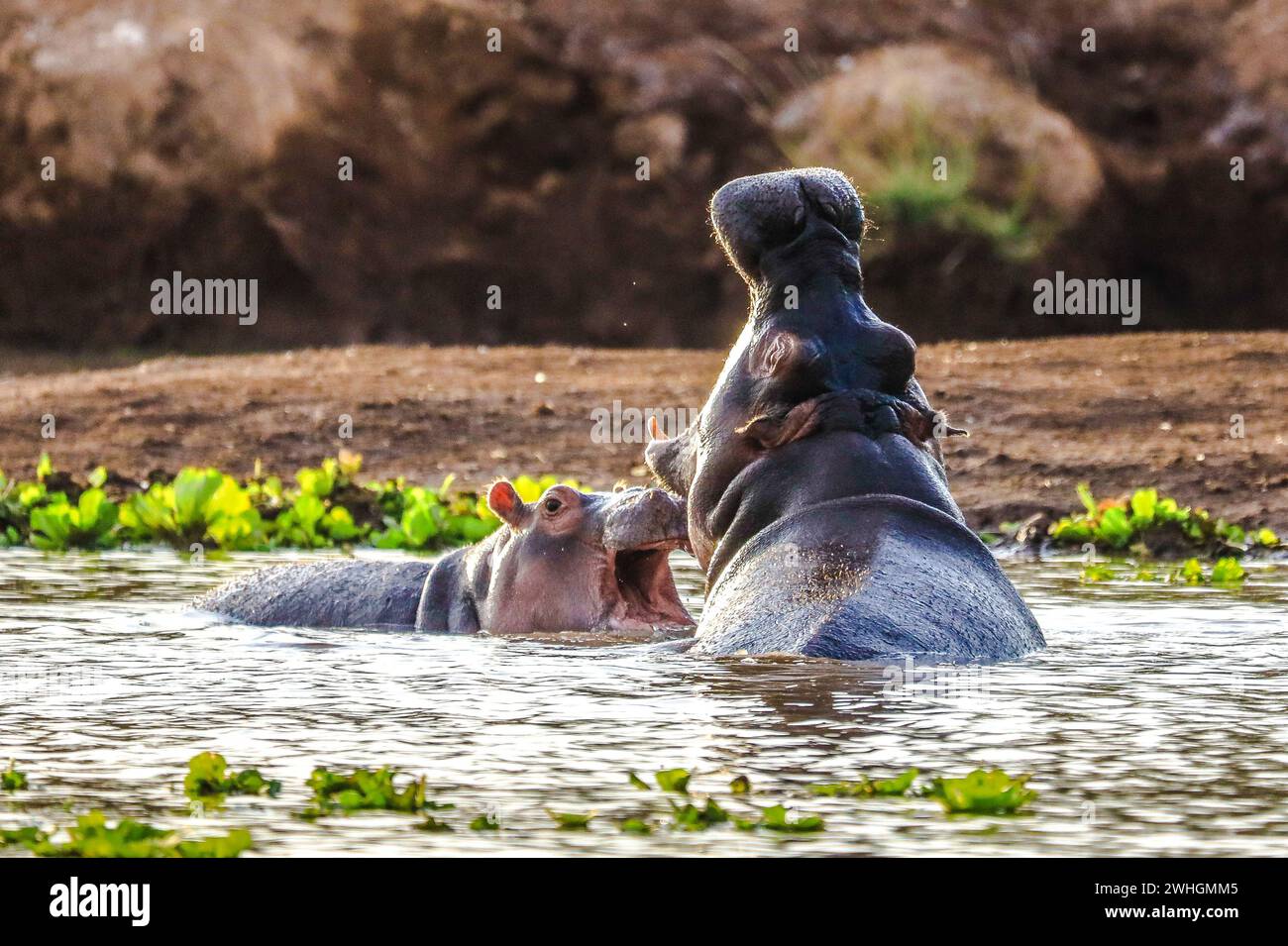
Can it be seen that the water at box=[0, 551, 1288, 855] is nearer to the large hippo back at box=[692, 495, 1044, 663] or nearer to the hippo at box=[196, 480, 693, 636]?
the large hippo back at box=[692, 495, 1044, 663]

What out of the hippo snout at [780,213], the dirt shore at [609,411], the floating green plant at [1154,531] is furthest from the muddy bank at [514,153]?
the hippo snout at [780,213]

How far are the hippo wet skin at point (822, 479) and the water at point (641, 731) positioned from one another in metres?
0.13

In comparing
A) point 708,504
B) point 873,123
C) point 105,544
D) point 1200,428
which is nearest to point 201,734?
point 708,504

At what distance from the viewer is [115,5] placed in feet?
69.5

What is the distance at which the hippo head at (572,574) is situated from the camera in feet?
24.4

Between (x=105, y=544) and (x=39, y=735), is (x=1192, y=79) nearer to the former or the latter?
(x=105, y=544)

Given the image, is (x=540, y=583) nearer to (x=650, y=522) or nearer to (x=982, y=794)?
(x=650, y=522)

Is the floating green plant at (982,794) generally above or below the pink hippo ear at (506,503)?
below

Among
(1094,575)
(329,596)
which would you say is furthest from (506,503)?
(1094,575)

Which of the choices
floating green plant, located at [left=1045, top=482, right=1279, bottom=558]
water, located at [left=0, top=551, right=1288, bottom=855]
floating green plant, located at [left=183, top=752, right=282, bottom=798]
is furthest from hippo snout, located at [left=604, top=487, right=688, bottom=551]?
floating green plant, located at [left=1045, top=482, right=1279, bottom=558]

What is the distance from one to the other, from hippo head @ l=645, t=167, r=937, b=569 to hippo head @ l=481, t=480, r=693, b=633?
1.08 meters

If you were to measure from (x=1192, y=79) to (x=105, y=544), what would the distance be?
480 inches

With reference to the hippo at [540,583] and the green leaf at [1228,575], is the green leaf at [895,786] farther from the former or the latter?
the green leaf at [1228,575]

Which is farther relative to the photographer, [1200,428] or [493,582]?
[1200,428]
